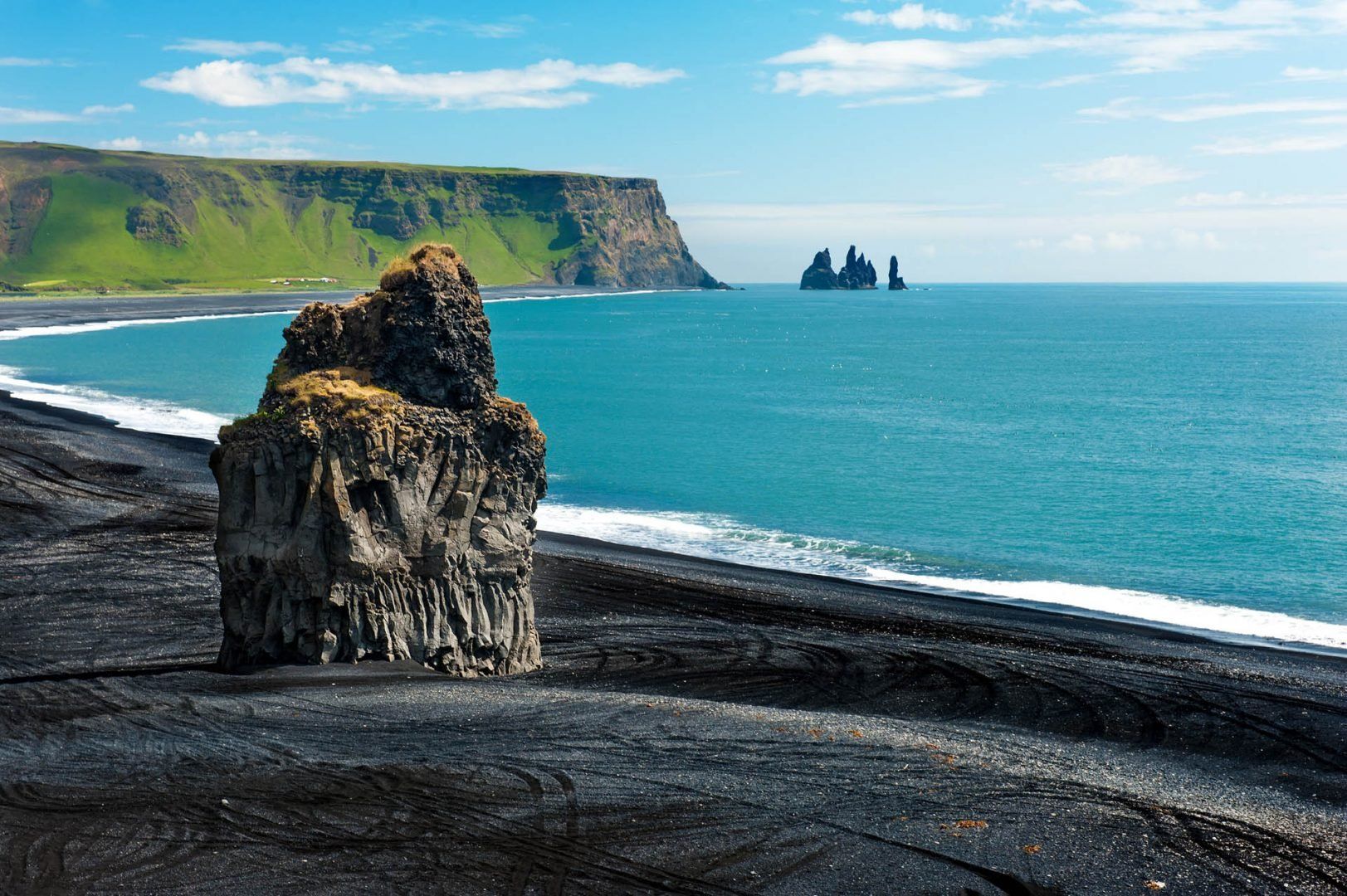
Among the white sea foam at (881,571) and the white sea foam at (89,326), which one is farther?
the white sea foam at (89,326)

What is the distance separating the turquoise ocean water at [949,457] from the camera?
41.2 meters

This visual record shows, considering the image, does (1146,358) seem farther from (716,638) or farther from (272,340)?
(716,638)

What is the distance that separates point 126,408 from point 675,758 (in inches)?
2692

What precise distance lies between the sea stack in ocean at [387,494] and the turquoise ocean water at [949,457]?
18.4 metres

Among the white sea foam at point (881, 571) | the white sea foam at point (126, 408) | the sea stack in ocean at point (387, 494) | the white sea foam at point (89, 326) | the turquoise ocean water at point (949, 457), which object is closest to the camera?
the sea stack in ocean at point (387, 494)

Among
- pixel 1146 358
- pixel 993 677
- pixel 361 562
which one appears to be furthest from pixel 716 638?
pixel 1146 358

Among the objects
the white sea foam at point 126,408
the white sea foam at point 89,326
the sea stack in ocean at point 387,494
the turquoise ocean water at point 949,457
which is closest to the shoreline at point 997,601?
the turquoise ocean water at point 949,457

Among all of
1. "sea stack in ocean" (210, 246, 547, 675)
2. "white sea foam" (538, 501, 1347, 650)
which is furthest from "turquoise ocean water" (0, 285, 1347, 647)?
"sea stack in ocean" (210, 246, 547, 675)

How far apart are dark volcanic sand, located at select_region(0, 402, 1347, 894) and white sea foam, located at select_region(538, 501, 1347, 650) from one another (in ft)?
9.46

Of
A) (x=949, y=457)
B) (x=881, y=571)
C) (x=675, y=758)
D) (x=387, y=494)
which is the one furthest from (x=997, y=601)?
(x=949, y=457)

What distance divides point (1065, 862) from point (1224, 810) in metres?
4.05

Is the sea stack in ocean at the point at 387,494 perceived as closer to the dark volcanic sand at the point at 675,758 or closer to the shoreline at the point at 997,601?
the dark volcanic sand at the point at 675,758

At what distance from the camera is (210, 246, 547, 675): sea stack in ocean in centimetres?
2373

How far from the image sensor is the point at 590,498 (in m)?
54.2
